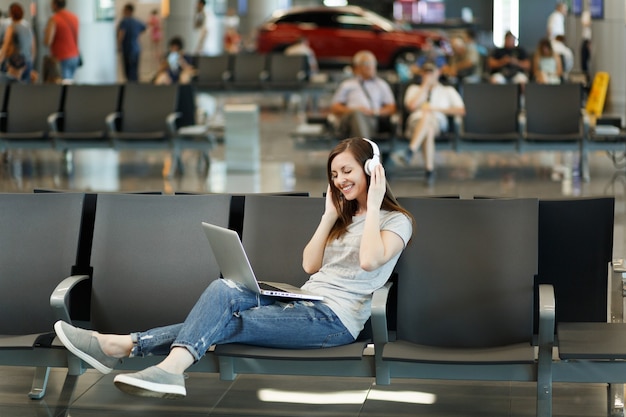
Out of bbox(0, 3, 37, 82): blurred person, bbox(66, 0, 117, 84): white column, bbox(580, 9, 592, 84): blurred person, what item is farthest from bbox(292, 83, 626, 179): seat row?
bbox(580, 9, 592, 84): blurred person

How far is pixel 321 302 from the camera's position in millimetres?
4059

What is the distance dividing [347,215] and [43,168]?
315 inches

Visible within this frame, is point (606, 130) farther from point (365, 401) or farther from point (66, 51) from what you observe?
point (66, 51)

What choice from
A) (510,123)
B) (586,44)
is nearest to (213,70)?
(586,44)

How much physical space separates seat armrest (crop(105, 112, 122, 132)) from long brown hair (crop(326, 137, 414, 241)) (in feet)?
21.4

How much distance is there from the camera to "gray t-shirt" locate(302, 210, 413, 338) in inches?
160

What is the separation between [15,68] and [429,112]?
5645 mm

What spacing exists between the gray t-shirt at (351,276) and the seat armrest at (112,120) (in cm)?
656

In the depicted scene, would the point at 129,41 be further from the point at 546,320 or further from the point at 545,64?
the point at 546,320

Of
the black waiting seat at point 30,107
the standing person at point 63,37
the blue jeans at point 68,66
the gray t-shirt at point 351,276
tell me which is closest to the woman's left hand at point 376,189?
the gray t-shirt at point 351,276

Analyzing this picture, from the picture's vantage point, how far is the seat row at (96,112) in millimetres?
10625

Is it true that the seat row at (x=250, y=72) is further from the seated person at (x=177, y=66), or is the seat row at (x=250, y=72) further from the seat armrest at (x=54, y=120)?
the seat armrest at (x=54, y=120)

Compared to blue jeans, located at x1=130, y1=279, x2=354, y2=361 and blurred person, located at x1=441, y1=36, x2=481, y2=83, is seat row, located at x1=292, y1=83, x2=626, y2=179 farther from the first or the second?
blurred person, located at x1=441, y1=36, x2=481, y2=83

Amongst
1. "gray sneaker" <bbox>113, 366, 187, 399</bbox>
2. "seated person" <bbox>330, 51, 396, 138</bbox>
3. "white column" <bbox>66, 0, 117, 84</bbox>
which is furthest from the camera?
"white column" <bbox>66, 0, 117, 84</bbox>
